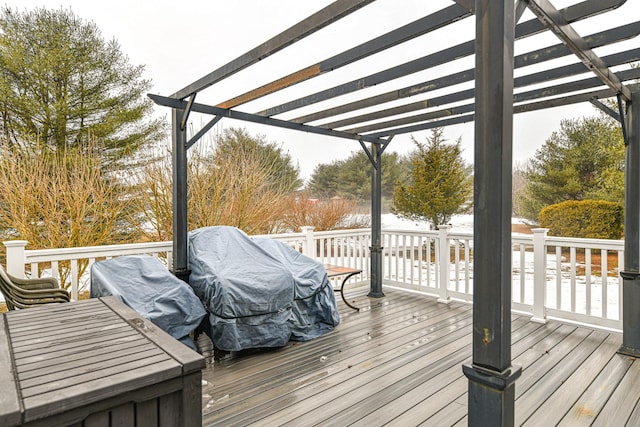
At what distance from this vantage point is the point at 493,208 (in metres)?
1.39

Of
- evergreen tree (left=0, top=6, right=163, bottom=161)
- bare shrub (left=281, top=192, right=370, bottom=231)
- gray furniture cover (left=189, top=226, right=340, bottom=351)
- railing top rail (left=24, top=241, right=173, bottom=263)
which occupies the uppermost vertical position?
evergreen tree (left=0, top=6, right=163, bottom=161)

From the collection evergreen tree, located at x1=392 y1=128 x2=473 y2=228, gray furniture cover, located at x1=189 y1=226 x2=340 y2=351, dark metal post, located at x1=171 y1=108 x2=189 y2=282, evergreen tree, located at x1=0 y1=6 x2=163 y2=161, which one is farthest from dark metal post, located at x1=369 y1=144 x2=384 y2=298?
evergreen tree, located at x1=392 y1=128 x2=473 y2=228

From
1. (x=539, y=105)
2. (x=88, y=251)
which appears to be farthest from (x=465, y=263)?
(x=88, y=251)

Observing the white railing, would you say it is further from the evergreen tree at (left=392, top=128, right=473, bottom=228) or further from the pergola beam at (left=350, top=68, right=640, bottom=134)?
the evergreen tree at (left=392, top=128, right=473, bottom=228)

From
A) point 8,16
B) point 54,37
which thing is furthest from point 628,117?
point 8,16

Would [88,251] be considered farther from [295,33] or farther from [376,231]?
[376,231]

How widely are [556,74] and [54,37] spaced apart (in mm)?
9609

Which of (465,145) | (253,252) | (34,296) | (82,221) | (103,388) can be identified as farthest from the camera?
(465,145)

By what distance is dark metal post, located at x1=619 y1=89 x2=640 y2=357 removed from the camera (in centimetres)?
308

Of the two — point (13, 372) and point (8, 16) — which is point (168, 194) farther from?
point (8, 16)

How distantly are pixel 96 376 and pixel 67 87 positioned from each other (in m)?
8.98

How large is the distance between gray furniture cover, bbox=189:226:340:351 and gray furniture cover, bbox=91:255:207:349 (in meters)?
0.22

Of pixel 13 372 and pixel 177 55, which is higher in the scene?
pixel 177 55

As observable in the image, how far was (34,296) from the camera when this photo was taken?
8.80ft
